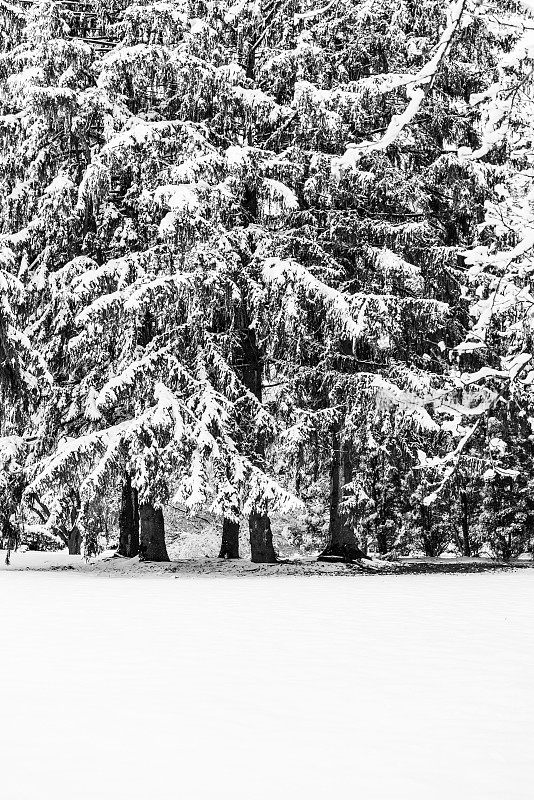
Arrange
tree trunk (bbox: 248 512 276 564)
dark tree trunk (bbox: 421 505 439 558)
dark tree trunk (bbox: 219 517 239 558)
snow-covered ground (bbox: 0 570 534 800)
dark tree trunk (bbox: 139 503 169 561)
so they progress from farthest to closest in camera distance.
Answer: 1. dark tree trunk (bbox: 421 505 439 558)
2. dark tree trunk (bbox: 219 517 239 558)
3. dark tree trunk (bbox: 139 503 169 561)
4. tree trunk (bbox: 248 512 276 564)
5. snow-covered ground (bbox: 0 570 534 800)

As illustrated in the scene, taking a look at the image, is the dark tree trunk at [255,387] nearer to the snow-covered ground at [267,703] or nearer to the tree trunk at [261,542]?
the tree trunk at [261,542]

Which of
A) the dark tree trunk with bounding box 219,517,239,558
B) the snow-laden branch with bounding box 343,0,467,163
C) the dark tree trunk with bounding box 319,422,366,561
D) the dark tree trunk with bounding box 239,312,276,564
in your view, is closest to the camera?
the snow-laden branch with bounding box 343,0,467,163

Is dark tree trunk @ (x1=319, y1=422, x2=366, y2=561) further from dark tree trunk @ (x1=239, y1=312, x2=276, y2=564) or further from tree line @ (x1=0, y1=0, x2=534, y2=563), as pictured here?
dark tree trunk @ (x1=239, y1=312, x2=276, y2=564)

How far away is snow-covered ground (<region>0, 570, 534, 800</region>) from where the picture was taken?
13.6 feet

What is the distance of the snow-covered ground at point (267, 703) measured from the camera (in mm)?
4141

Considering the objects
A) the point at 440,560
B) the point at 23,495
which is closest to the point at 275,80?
the point at 23,495

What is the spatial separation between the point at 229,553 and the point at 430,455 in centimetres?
516

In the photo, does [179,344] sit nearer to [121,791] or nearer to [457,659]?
[457,659]

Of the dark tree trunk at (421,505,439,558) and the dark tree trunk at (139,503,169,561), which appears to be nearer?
the dark tree trunk at (139,503,169,561)

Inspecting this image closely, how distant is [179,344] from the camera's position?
1758 centimetres

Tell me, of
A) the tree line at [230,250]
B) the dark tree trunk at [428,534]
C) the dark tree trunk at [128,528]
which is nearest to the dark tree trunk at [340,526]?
the tree line at [230,250]

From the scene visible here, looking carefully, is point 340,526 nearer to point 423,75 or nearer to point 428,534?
point 428,534

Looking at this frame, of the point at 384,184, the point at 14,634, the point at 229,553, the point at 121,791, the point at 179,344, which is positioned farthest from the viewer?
the point at 229,553

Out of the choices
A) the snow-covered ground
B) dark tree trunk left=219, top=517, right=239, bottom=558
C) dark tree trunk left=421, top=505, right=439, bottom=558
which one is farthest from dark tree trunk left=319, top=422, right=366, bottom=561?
the snow-covered ground
